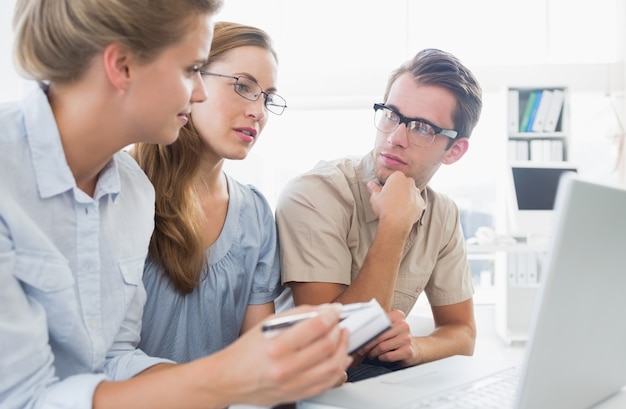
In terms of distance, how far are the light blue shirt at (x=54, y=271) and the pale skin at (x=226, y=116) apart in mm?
439

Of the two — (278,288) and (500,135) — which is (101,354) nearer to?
(278,288)

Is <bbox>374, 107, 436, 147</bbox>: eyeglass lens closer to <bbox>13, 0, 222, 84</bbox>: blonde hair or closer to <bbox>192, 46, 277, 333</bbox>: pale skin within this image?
<bbox>192, 46, 277, 333</bbox>: pale skin

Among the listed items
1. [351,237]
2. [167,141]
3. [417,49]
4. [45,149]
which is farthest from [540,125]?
[45,149]

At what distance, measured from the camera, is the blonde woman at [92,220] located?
783 mm

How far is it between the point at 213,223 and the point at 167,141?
50 cm

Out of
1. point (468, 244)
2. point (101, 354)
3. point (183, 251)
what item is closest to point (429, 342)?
point (183, 251)

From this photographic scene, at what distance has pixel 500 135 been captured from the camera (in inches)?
175

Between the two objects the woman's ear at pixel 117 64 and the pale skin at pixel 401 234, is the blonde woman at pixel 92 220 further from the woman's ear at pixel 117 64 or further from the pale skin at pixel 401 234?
the pale skin at pixel 401 234

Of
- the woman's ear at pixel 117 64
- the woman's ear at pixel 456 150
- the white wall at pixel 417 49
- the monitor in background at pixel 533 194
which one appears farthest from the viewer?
the white wall at pixel 417 49

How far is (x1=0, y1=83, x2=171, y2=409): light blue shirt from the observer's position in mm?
860

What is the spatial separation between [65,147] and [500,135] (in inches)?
152

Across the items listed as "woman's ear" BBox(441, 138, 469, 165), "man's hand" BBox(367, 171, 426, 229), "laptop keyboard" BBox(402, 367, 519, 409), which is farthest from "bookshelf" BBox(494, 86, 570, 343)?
"laptop keyboard" BBox(402, 367, 519, 409)

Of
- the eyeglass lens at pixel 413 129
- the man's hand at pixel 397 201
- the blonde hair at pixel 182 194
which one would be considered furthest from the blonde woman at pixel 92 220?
the eyeglass lens at pixel 413 129

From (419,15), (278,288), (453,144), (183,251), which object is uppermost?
(419,15)
